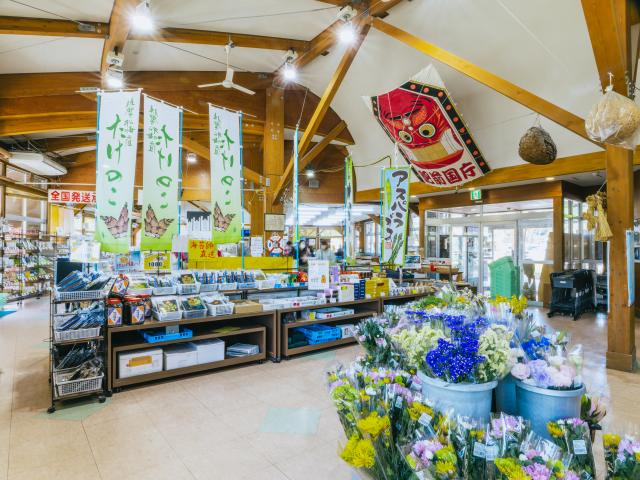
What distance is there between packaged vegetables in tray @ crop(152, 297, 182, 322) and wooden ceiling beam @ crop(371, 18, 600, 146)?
15.5 feet

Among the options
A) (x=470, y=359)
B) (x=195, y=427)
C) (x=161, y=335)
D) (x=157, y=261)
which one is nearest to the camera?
(x=470, y=359)

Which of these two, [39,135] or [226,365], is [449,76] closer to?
[226,365]

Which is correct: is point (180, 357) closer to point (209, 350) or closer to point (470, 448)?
point (209, 350)

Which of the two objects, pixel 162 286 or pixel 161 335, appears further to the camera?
pixel 162 286

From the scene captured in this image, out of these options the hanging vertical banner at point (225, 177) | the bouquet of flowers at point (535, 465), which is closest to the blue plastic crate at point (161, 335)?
the hanging vertical banner at point (225, 177)

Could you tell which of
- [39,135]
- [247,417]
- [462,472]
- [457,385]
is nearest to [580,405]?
[457,385]

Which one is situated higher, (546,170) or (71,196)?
(546,170)

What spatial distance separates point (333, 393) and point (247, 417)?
72.0 inches

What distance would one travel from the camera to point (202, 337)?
411 cm

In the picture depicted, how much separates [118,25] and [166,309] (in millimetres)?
3871

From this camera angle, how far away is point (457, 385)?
4.85 ft

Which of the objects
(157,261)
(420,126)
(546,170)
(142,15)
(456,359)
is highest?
(142,15)

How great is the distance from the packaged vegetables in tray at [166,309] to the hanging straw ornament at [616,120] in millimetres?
4395

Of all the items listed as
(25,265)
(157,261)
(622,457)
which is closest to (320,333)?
(157,261)
